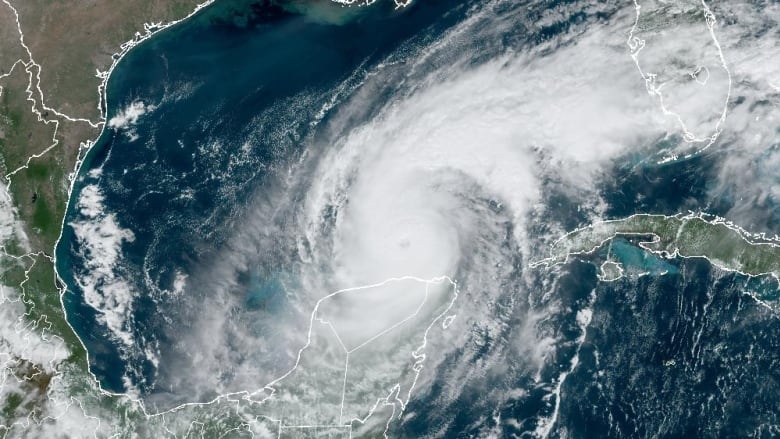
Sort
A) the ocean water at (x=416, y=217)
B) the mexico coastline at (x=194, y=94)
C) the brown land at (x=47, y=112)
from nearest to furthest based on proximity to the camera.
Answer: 1. the ocean water at (x=416, y=217)
2. the mexico coastline at (x=194, y=94)
3. the brown land at (x=47, y=112)

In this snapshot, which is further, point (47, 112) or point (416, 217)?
point (47, 112)

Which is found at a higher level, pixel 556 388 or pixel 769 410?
pixel 556 388

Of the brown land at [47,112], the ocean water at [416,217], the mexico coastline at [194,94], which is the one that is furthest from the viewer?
the brown land at [47,112]

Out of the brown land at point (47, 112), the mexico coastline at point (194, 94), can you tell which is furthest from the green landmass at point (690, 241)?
the brown land at point (47, 112)

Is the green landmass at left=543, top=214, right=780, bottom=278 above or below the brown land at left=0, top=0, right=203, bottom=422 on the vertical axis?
below

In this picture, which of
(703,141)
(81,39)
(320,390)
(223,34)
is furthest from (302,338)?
(703,141)

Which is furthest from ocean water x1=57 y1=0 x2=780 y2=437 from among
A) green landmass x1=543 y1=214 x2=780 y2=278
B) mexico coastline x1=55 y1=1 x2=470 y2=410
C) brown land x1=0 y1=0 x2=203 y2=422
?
brown land x1=0 y1=0 x2=203 y2=422

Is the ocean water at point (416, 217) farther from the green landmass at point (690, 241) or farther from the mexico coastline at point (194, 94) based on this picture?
the green landmass at point (690, 241)

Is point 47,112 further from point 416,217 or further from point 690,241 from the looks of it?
point 690,241

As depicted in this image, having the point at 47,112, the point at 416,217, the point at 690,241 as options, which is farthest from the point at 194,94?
the point at 690,241

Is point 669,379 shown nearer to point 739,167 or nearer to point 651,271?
point 651,271

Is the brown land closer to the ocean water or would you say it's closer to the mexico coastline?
the mexico coastline
